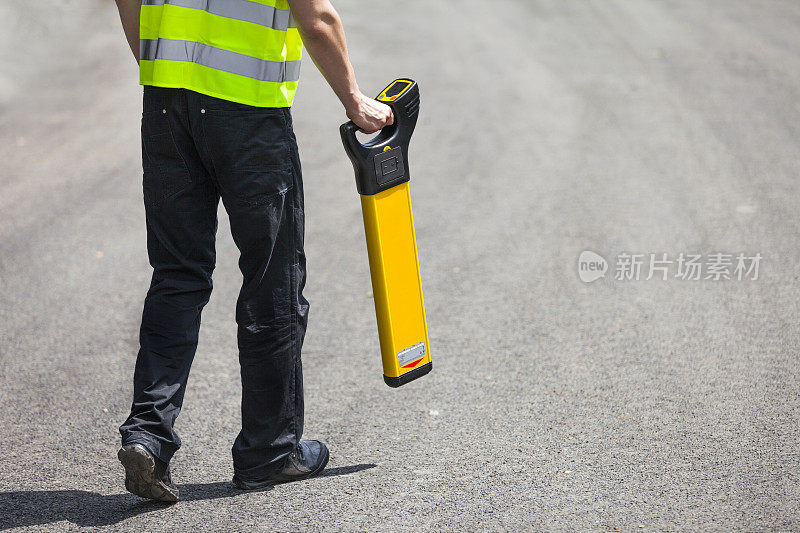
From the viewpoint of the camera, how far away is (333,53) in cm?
296

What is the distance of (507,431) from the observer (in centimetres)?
371

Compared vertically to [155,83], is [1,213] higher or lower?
lower

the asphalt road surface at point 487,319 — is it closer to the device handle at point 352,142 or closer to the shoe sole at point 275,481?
the shoe sole at point 275,481

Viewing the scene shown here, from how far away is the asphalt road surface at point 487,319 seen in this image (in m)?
3.23

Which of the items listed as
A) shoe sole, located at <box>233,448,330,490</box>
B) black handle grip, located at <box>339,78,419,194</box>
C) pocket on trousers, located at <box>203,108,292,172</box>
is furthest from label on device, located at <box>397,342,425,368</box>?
pocket on trousers, located at <box>203,108,292,172</box>

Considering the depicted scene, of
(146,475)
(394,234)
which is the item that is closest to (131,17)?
(394,234)

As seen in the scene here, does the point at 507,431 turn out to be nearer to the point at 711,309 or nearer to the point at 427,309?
the point at 427,309

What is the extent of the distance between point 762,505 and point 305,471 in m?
1.60

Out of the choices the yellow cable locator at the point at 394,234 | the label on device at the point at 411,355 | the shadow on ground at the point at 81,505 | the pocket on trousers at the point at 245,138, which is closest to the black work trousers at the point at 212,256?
the pocket on trousers at the point at 245,138

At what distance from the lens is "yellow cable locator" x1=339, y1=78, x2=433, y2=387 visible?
3336mm

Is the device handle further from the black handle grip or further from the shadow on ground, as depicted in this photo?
the shadow on ground

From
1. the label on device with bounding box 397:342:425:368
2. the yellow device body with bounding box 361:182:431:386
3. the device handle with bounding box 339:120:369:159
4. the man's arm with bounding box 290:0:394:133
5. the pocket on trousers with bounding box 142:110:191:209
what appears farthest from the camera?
the label on device with bounding box 397:342:425:368

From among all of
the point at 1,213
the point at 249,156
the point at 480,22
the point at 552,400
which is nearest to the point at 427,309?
the point at 552,400

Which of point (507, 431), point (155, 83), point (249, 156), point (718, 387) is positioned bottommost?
point (718, 387)
